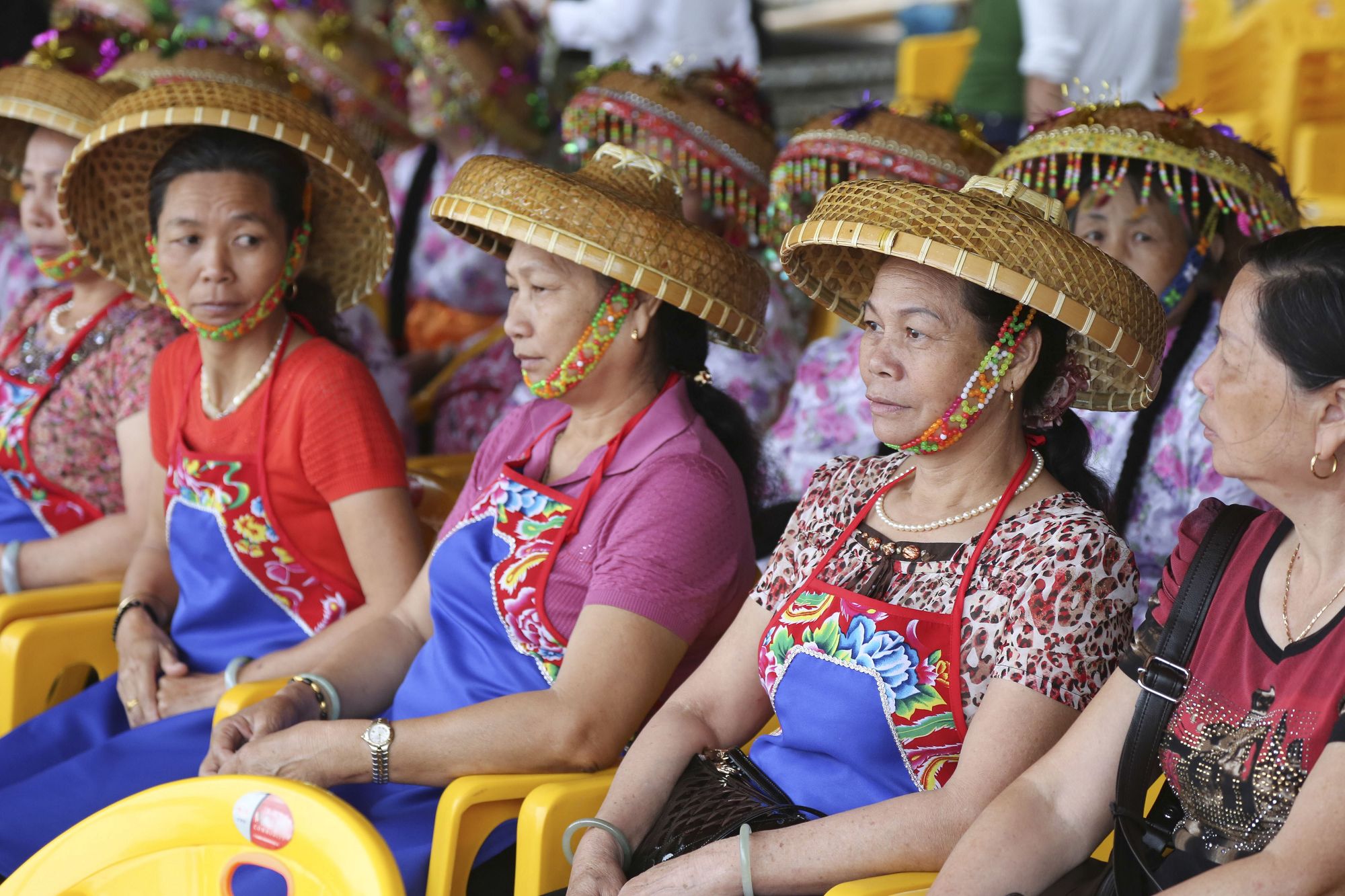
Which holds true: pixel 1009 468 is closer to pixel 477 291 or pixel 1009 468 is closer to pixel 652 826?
pixel 652 826

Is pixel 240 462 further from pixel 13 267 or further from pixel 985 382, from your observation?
pixel 13 267

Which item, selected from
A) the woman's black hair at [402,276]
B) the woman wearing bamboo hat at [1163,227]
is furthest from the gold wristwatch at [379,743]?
the woman's black hair at [402,276]

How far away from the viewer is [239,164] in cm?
291

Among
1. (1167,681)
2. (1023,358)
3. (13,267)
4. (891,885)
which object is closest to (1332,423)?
(1167,681)

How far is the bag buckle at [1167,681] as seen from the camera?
1715 mm

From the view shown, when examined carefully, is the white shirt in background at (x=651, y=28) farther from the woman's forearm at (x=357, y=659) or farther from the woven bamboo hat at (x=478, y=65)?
the woman's forearm at (x=357, y=659)

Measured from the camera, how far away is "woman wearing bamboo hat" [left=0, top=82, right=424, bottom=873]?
2773mm

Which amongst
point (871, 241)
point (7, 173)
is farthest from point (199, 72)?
point (871, 241)

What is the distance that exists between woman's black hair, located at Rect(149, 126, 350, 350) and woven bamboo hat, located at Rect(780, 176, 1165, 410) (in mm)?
1366

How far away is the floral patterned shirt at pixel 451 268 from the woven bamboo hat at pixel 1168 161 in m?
2.18

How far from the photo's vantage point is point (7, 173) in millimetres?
3945

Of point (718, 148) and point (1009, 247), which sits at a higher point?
point (718, 148)

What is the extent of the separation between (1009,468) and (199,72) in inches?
126

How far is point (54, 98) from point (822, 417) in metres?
2.07
